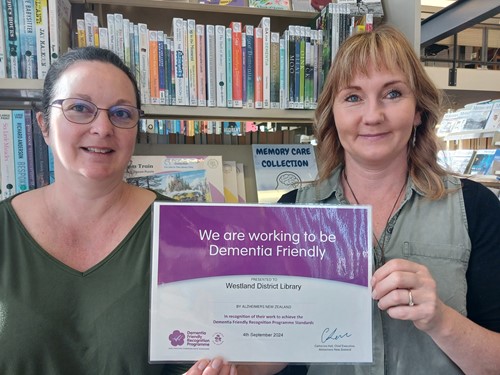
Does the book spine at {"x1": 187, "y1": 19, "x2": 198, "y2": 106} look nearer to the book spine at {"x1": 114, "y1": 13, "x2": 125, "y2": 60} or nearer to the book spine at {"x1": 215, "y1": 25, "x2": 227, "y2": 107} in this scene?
the book spine at {"x1": 215, "y1": 25, "x2": 227, "y2": 107}

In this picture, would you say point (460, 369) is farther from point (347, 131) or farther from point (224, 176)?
point (224, 176)

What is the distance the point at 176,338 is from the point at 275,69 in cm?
126

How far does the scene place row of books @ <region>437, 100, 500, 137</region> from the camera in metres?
3.47

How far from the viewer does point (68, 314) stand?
1002 mm

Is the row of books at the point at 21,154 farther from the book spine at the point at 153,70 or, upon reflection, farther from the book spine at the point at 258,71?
the book spine at the point at 258,71

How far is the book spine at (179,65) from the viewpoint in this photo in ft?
5.43

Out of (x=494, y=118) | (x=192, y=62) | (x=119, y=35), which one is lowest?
(x=494, y=118)

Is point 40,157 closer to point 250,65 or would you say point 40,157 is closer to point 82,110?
point 82,110

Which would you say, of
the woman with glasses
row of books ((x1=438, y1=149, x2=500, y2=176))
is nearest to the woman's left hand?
the woman with glasses

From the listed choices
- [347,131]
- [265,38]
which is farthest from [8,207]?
[265,38]

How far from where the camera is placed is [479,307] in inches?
38.4

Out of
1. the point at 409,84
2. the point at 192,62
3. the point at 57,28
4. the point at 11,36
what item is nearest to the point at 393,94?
A: the point at 409,84

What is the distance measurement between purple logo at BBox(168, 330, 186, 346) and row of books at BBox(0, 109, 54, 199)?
3.45ft

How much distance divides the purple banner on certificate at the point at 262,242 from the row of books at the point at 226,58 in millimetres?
917
